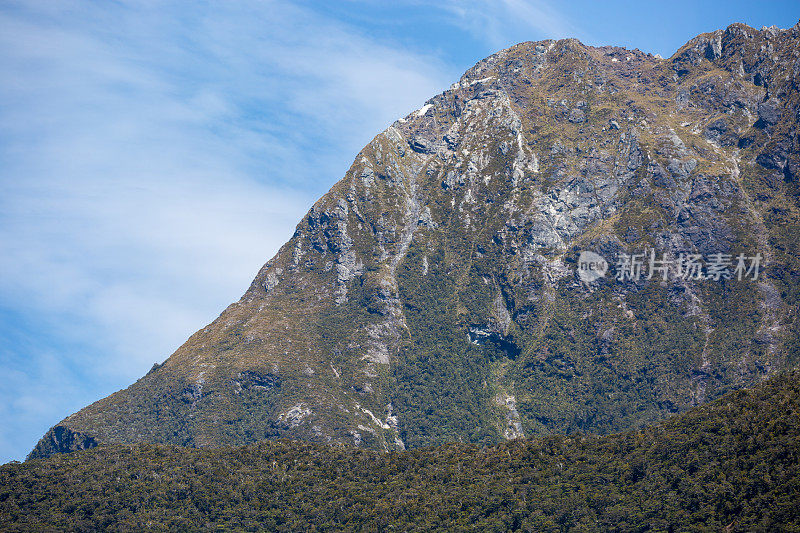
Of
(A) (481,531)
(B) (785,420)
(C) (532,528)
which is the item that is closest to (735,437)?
(B) (785,420)

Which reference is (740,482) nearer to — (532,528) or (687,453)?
(687,453)

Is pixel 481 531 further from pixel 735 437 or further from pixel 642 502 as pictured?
pixel 735 437

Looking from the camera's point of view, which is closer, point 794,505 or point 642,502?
point 794,505

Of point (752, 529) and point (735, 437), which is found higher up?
point (735, 437)

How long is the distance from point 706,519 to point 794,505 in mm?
19240

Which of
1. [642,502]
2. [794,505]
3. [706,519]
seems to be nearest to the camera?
[794,505]

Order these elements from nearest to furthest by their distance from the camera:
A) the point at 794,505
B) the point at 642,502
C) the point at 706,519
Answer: the point at 794,505 < the point at 706,519 < the point at 642,502

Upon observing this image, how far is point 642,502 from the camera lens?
623ft

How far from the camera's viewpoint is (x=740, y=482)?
176 metres

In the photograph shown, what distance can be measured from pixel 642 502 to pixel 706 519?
1925 centimetres

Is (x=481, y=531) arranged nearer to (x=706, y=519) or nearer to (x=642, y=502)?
(x=642, y=502)

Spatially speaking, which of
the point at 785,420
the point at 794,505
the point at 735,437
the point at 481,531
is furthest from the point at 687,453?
the point at 481,531

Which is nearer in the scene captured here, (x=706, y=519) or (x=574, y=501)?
(x=706, y=519)

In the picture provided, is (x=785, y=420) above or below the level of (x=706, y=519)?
above
